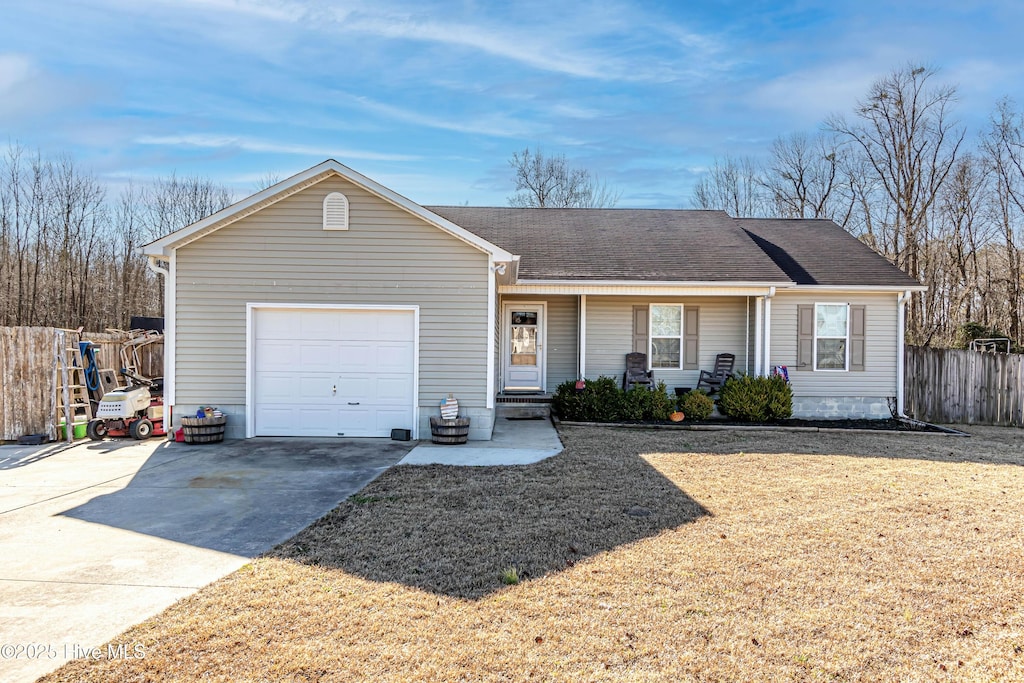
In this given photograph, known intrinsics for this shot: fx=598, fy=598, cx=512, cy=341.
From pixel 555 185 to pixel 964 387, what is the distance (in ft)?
60.2

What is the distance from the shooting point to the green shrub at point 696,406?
1241 centimetres

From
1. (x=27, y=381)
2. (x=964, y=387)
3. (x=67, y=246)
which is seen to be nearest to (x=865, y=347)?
(x=964, y=387)

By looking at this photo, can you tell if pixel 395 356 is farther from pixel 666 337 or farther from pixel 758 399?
pixel 758 399

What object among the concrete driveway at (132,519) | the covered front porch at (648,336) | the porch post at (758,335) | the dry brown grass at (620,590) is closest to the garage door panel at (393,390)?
the concrete driveway at (132,519)

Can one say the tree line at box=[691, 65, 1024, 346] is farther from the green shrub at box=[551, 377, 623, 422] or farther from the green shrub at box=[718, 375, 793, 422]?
the green shrub at box=[551, 377, 623, 422]

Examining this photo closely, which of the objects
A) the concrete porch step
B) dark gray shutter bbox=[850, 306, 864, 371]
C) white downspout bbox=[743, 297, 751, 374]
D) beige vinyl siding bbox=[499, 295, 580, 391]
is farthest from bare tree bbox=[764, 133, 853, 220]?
the concrete porch step

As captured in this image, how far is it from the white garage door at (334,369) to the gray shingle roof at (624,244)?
379 cm

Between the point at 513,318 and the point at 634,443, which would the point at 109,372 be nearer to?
the point at 513,318

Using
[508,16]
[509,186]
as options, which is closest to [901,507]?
[508,16]

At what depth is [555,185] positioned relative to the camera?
28.0 m

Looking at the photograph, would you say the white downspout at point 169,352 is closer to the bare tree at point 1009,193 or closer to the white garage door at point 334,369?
the white garage door at point 334,369

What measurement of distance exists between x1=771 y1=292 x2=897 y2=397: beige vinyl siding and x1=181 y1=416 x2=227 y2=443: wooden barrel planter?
37.1 feet

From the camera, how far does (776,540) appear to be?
16.6 ft

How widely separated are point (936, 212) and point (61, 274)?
106ft
